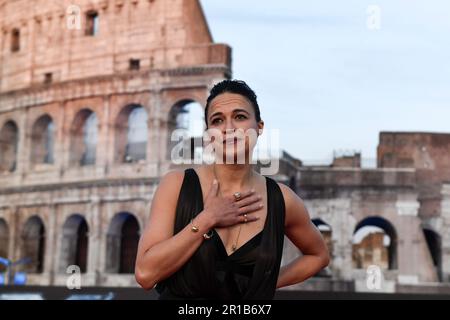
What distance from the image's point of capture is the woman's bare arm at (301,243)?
2506 millimetres

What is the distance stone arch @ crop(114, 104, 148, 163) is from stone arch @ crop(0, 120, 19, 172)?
5629 mm

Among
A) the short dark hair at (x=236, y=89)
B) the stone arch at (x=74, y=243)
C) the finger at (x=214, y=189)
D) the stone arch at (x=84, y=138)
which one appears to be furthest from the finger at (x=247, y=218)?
the stone arch at (x=84, y=138)

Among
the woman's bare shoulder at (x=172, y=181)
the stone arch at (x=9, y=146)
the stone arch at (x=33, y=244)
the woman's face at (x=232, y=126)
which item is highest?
the stone arch at (x=9, y=146)

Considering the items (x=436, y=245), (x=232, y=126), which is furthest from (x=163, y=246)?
(x=436, y=245)

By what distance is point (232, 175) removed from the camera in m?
2.39

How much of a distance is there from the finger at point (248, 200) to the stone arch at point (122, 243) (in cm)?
2315

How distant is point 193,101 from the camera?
26.1 meters

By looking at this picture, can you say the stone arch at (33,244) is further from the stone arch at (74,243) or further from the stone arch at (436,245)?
the stone arch at (436,245)

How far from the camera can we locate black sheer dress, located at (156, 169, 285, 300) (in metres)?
2.21

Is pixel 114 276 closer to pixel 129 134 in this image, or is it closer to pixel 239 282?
pixel 129 134

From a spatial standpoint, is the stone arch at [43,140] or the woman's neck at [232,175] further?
the stone arch at [43,140]

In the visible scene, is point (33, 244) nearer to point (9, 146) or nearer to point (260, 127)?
point (9, 146)

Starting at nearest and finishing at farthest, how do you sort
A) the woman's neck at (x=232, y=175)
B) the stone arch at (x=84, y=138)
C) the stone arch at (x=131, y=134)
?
1. the woman's neck at (x=232, y=175)
2. the stone arch at (x=131, y=134)
3. the stone arch at (x=84, y=138)

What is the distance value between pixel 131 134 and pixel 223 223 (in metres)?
25.5
